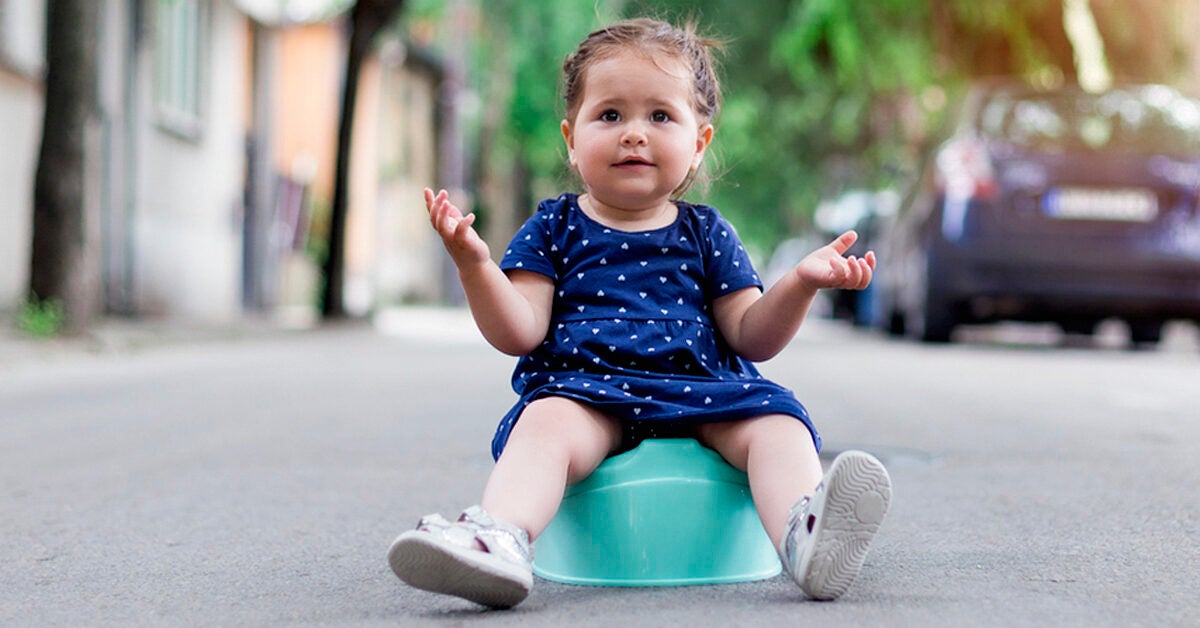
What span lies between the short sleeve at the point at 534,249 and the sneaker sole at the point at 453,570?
0.84 meters

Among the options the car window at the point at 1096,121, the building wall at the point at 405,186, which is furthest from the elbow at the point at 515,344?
the building wall at the point at 405,186

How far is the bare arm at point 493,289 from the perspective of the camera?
111 inches

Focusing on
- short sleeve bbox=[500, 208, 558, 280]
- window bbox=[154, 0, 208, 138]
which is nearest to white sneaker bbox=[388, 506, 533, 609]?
short sleeve bbox=[500, 208, 558, 280]

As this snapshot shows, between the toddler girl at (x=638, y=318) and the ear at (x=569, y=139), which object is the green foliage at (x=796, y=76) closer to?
the ear at (x=569, y=139)

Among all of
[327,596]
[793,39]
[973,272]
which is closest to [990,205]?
[973,272]

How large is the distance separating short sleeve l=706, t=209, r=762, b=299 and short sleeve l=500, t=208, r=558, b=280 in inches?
13.0

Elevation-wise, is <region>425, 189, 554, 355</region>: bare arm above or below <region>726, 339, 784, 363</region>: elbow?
above

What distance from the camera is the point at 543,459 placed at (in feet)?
9.20

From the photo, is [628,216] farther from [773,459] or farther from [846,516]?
[846,516]

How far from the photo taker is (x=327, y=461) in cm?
493

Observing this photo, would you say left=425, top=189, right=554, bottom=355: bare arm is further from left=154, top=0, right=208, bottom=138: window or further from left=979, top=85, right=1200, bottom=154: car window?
left=154, top=0, right=208, bottom=138: window

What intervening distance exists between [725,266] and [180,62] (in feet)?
49.4

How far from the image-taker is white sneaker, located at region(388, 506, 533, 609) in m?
2.48

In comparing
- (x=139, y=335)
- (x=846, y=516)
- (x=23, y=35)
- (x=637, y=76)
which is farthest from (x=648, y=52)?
(x=23, y=35)
